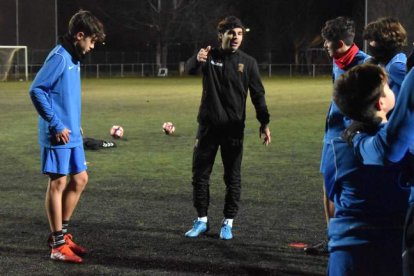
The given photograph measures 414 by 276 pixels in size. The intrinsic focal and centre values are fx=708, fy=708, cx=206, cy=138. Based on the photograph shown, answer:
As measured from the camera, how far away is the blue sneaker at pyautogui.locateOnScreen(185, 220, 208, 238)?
246 inches

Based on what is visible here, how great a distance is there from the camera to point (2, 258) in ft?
18.4

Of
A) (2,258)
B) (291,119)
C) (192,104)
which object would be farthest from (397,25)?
(192,104)

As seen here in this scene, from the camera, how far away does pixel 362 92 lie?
2541 mm

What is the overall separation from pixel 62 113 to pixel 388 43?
8.53 feet

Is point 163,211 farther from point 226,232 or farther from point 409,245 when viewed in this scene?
point 409,245

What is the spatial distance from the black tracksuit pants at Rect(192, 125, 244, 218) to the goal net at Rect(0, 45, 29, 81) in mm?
38911

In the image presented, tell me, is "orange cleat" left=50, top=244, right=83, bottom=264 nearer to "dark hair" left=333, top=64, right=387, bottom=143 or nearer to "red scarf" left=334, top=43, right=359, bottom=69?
"red scarf" left=334, top=43, right=359, bottom=69

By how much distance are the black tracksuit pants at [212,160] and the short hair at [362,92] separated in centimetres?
368

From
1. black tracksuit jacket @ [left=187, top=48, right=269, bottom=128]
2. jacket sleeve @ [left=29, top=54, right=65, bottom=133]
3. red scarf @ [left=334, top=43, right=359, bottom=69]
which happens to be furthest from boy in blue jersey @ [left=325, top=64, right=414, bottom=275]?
black tracksuit jacket @ [left=187, top=48, right=269, bottom=128]

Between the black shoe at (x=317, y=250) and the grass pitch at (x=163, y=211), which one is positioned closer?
the grass pitch at (x=163, y=211)

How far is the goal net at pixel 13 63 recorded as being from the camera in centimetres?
4398

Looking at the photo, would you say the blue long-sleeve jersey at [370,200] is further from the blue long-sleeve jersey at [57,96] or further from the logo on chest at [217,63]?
the logo on chest at [217,63]

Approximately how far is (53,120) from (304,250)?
226 centimetres

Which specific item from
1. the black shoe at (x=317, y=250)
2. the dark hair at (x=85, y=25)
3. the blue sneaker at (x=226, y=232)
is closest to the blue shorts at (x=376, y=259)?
the black shoe at (x=317, y=250)
